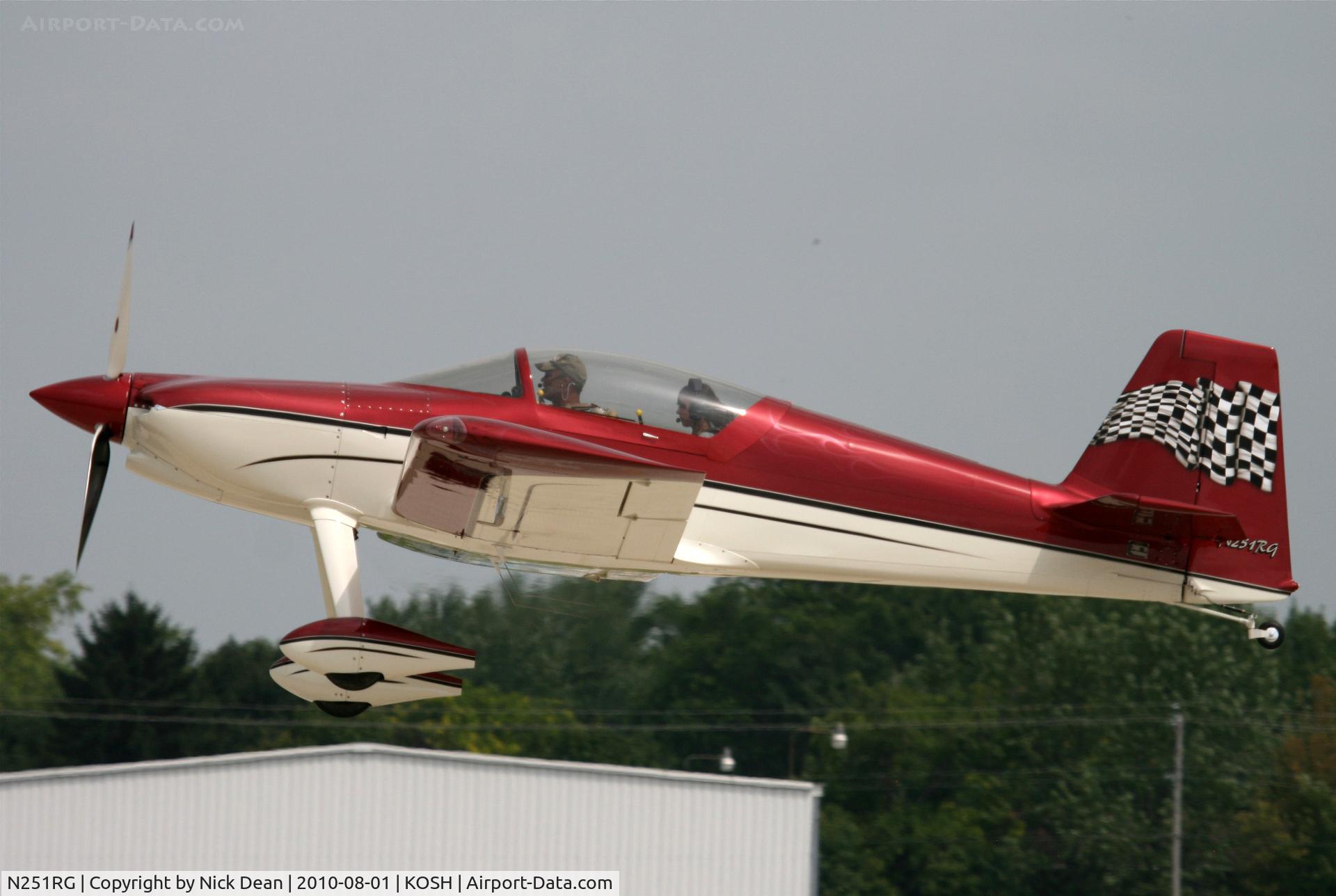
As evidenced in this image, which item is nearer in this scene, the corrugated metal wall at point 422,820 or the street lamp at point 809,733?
the corrugated metal wall at point 422,820

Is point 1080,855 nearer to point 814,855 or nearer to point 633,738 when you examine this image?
point 633,738

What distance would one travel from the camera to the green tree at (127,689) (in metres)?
46.1

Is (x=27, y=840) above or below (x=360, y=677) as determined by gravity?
below

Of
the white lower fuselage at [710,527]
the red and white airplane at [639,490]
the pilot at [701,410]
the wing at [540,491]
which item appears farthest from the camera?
the pilot at [701,410]

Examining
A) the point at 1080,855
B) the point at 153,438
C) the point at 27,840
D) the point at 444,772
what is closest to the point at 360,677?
the point at 153,438

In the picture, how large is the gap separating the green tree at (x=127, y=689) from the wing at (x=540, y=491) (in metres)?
39.0

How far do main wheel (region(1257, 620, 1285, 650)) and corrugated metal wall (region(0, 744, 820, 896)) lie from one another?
11.3m

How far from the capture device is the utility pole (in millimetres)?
35688

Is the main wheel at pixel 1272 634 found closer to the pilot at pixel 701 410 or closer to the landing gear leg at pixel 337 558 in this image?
the pilot at pixel 701 410

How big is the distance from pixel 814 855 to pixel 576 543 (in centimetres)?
1297

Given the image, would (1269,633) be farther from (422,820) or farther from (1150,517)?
(422,820)

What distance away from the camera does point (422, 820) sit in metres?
21.0

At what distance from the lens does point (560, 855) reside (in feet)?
69.7

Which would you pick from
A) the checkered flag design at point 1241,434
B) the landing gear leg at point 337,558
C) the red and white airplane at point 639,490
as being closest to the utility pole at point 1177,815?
the checkered flag design at point 1241,434
